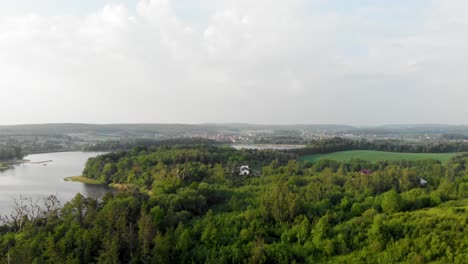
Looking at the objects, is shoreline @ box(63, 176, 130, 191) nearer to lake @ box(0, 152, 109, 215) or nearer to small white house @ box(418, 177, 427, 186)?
lake @ box(0, 152, 109, 215)

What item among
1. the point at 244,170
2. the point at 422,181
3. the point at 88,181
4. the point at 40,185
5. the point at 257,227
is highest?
the point at 422,181

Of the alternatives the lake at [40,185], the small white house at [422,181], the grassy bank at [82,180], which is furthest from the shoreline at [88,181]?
the small white house at [422,181]

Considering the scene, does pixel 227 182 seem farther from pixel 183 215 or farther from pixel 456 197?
pixel 456 197

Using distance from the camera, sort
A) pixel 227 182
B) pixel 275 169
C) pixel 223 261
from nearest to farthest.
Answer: pixel 223 261
pixel 227 182
pixel 275 169

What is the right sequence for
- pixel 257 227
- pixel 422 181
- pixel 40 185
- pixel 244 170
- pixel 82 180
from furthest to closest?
1. pixel 82 180
2. pixel 244 170
3. pixel 40 185
4. pixel 422 181
5. pixel 257 227

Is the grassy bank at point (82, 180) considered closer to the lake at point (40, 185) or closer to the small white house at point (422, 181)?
the lake at point (40, 185)

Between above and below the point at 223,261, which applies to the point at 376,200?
above

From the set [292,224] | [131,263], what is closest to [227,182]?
[292,224]

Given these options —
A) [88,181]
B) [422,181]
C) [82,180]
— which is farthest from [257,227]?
[82,180]

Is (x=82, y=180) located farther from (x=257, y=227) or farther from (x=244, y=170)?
(x=257, y=227)
